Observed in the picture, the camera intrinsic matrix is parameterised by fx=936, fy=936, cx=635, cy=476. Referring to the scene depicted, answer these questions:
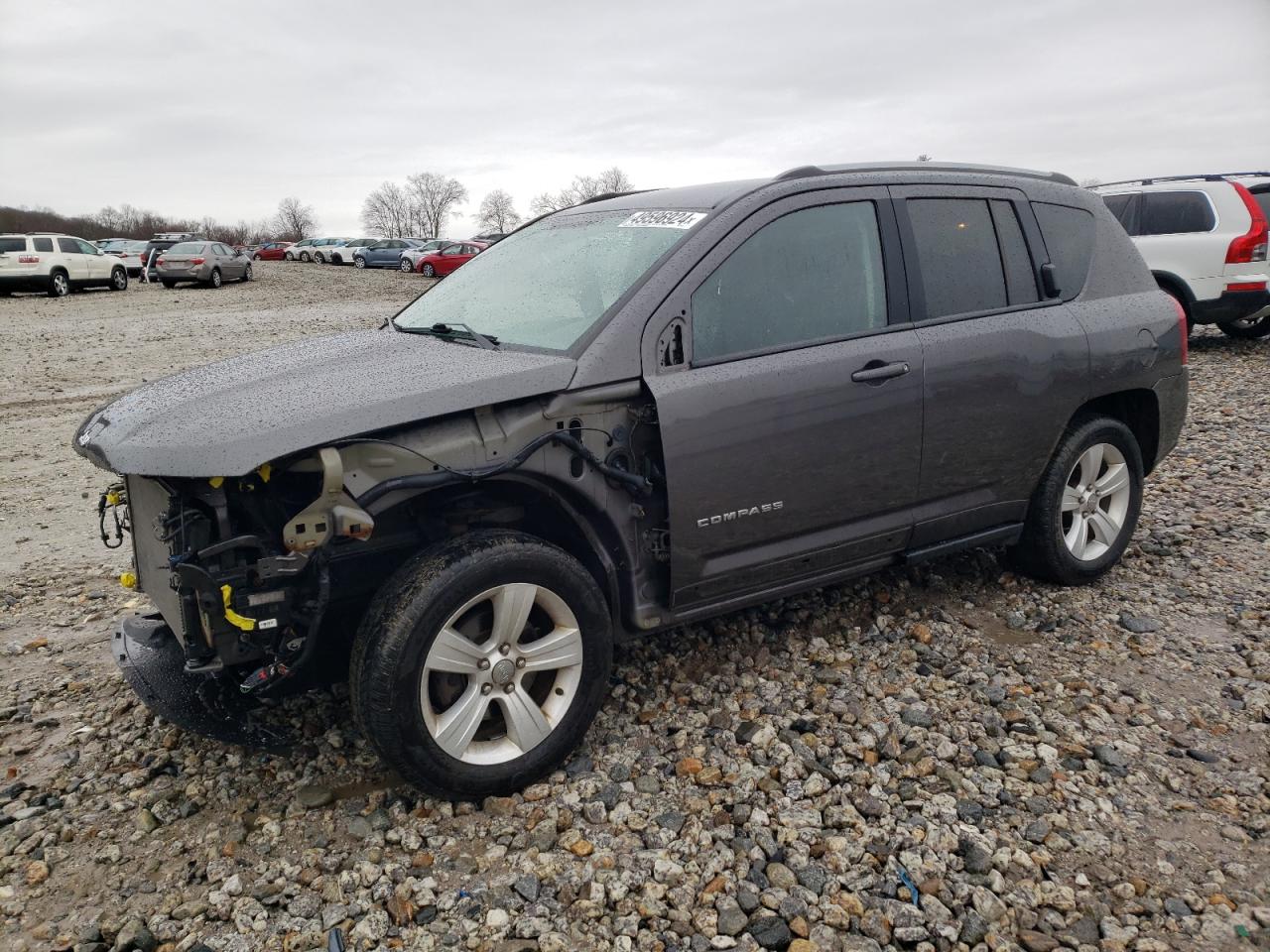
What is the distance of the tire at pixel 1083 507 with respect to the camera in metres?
4.37

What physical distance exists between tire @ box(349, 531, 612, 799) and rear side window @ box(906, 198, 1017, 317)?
197 cm

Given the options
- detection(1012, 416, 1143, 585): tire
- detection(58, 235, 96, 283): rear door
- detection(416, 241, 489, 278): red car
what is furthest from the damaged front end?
detection(416, 241, 489, 278): red car

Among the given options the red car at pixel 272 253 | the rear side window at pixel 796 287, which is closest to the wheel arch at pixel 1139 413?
the rear side window at pixel 796 287

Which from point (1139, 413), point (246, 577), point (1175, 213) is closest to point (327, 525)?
point (246, 577)

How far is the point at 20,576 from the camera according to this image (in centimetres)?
511

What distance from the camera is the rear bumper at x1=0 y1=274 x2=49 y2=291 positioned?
23.8 m

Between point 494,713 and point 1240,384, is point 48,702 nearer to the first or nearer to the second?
point 494,713

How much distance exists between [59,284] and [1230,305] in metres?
26.6

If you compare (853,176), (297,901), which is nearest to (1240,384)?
(853,176)

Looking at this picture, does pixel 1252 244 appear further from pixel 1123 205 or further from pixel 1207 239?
pixel 1123 205

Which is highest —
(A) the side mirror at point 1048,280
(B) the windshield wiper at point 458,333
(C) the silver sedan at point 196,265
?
(C) the silver sedan at point 196,265

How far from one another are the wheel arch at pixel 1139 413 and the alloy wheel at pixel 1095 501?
21 centimetres

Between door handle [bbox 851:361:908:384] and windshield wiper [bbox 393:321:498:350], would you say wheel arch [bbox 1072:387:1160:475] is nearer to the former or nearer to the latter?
door handle [bbox 851:361:908:384]

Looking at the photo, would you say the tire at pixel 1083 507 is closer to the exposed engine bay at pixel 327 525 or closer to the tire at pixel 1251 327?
the exposed engine bay at pixel 327 525
